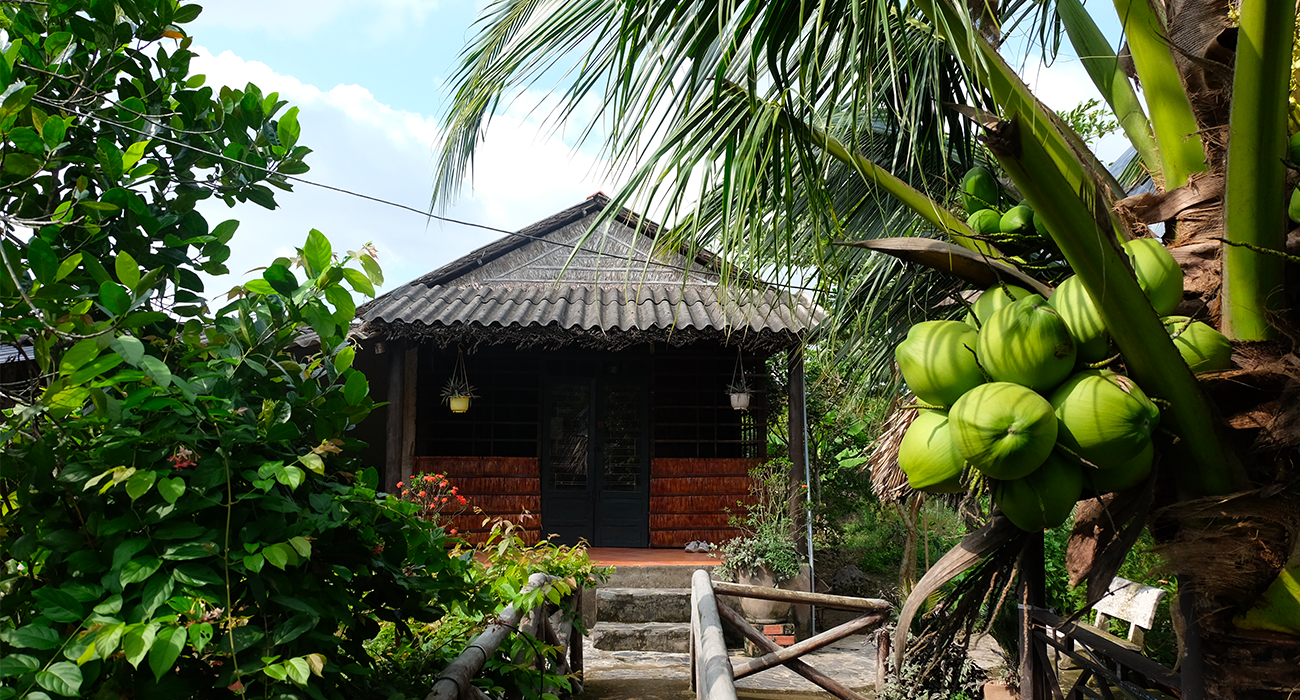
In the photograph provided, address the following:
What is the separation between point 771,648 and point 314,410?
15.7ft

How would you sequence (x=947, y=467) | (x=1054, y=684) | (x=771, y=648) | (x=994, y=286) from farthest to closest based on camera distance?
(x=771, y=648) → (x=1054, y=684) → (x=994, y=286) → (x=947, y=467)

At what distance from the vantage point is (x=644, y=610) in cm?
773

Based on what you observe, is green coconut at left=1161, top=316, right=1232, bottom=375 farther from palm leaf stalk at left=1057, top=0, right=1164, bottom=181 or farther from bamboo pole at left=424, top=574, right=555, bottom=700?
bamboo pole at left=424, top=574, right=555, bottom=700

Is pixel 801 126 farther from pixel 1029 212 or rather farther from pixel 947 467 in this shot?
pixel 947 467

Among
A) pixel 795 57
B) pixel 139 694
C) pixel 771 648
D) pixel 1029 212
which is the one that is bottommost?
pixel 771 648

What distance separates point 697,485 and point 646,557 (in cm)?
119

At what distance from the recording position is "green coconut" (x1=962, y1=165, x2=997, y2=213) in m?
1.68

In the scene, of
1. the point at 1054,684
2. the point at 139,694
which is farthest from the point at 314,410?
the point at 1054,684

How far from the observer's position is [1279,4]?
1240 mm

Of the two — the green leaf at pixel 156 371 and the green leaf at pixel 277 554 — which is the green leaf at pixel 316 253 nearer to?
the green leaf at pixel 156 371

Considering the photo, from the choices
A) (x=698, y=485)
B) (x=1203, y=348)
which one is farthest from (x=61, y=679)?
(x=698, y=485)

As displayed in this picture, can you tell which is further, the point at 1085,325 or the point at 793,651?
the point at 793,651

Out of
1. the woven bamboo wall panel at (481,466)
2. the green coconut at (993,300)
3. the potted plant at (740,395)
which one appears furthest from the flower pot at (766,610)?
the green coconut at (993,300)

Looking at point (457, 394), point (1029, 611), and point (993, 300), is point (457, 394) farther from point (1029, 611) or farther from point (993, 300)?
A: point (993, 300)
